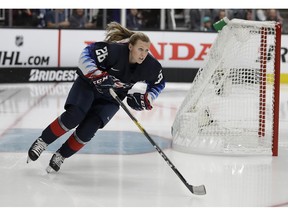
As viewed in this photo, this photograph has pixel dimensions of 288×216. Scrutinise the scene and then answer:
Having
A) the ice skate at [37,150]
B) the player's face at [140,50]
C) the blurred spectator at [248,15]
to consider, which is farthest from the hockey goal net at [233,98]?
the blurred spectator at [248,15]

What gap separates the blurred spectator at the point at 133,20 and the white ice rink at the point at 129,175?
4.13 meters

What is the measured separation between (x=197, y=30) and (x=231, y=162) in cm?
571

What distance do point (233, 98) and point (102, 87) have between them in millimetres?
1508

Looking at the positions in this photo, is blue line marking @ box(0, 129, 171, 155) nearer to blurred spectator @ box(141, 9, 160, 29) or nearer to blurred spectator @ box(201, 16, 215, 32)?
blurred spectator @ box(141, 9, 160, 29)

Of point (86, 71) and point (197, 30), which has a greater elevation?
point (86, 71)

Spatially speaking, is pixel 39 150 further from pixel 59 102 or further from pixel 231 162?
pixel 59 102

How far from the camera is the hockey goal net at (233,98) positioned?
470cm

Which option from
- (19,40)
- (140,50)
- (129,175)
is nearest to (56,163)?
(129,175)

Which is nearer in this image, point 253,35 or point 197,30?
point 253,35

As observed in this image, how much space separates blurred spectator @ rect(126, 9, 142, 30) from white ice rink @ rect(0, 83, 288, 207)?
4.13 m

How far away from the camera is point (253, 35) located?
4.89 meters

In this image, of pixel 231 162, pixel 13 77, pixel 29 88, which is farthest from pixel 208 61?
pixel 13 77

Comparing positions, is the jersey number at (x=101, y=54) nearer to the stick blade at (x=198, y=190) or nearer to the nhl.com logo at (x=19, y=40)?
the stick blade at (x=198, y=190)

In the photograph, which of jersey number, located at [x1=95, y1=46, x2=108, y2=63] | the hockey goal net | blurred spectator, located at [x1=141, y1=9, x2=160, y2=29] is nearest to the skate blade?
jersey number, located at [x1=95, y1=46, x2=108, y2=63]
